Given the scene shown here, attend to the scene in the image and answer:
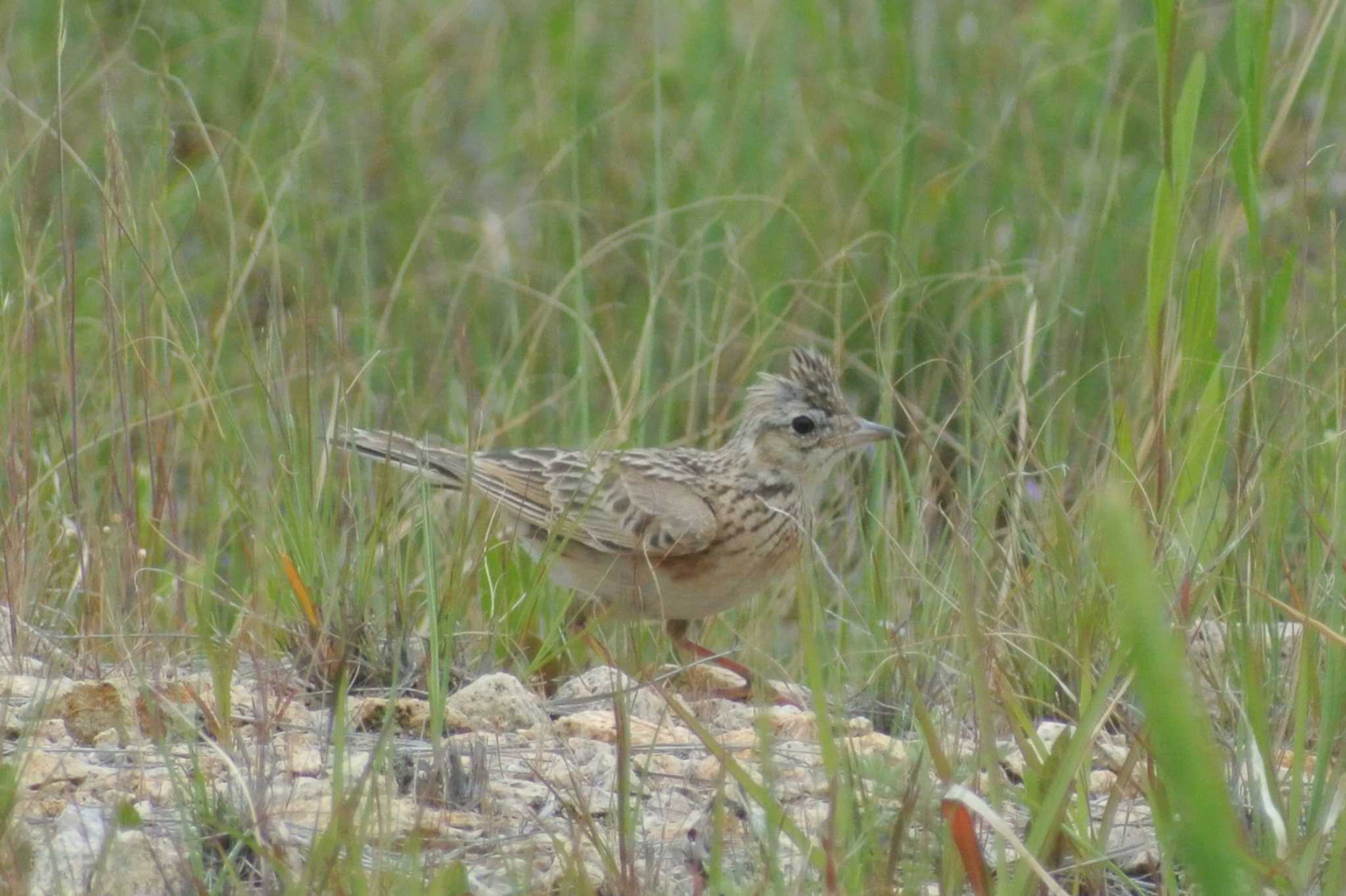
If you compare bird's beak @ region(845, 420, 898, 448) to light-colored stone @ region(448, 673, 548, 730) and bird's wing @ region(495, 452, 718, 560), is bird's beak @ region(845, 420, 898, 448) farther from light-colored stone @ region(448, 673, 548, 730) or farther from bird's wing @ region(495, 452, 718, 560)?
light-colored stone @ region(448, 673, 548, 730)

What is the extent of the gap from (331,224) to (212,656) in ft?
13.7

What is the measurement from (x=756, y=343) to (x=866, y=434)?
40 cm

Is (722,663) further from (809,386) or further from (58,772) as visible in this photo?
(58,772)

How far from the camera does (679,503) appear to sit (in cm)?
567

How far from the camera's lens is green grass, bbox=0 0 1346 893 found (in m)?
3.39

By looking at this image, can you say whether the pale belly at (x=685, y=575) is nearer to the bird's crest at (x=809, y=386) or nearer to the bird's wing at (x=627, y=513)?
Result: the bird's wing at (x=627, y=513)

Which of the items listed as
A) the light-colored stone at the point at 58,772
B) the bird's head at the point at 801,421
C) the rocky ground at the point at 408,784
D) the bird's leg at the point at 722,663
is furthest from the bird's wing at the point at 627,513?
the light-colored stone at the point at 58,772

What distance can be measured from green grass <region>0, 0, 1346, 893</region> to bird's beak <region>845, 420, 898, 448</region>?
13cm

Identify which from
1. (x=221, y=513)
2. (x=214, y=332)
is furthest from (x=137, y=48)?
(x=221, y=513)

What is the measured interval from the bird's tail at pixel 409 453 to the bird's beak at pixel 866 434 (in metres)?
1.12

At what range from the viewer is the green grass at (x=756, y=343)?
3.39 meters

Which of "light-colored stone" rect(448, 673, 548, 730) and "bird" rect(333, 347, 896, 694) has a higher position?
"bird" rect(333, 347, 896, 694)

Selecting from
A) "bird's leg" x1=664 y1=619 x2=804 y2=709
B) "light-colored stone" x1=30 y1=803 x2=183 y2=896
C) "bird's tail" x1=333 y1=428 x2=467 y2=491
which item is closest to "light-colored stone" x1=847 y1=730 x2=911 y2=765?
"bird's leg" x1=664 y1=619 x2=804 y2=709

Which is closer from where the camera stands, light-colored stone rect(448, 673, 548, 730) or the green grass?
the green grass
